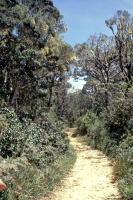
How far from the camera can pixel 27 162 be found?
21.3ft

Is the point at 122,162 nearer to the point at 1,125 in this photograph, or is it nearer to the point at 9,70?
the point at 1,125

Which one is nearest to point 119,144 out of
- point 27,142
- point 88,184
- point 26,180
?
point 88,184

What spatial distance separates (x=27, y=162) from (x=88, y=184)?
2183 millimetres

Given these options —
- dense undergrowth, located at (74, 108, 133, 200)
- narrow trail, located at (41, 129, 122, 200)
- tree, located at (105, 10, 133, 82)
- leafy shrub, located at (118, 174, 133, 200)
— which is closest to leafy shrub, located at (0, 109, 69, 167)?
narrow trail, located at (41, 129, 122, 200)

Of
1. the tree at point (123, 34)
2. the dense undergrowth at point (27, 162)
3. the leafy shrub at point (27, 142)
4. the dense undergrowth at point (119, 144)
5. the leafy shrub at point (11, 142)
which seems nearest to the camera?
the dense undergrowth at point (27, 162)

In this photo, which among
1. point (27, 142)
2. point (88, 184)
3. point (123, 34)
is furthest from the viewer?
point (123, 34)

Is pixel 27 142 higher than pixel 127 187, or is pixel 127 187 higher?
pixel 27 142

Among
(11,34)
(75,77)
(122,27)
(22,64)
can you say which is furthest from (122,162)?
(75,77)

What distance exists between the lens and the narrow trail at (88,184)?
19.4 ft

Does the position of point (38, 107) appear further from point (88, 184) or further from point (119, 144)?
point (88, 184)

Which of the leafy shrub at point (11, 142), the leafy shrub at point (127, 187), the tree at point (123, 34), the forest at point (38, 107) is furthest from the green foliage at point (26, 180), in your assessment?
the tree at point (123, 34)

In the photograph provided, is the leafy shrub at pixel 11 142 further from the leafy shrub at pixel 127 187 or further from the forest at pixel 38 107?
the leafy shrub at pixel 127 187

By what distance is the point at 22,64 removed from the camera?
1242 centimetres

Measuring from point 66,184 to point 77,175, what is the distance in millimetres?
1305
